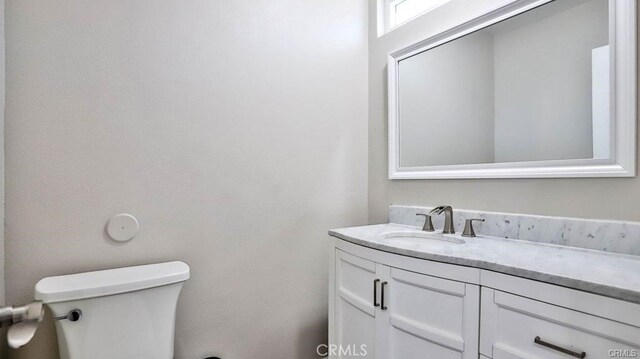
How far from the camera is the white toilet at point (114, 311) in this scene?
3.10 feet

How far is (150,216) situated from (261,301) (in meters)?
0.67

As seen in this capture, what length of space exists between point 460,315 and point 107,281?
116 centimetres

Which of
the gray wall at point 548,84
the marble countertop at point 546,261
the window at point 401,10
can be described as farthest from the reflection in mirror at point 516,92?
the marble countertop at point 546,261

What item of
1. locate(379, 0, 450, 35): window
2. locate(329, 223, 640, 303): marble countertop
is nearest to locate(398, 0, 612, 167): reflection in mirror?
locate(379, 0, 450, 35): window

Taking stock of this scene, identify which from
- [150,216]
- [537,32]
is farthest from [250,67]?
[537,32]

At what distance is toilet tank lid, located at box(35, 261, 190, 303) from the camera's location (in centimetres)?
93

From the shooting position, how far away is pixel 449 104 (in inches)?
61.6

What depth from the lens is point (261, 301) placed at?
59.7 inches

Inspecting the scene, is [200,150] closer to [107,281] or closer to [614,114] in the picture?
[107,281]

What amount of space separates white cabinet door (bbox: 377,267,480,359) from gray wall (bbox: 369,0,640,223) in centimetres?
57

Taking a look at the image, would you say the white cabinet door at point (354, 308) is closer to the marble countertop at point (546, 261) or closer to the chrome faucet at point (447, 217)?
the marble countertop at point (546, 261)

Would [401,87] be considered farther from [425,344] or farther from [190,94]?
[425,344]

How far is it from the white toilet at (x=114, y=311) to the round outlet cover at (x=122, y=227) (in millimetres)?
128

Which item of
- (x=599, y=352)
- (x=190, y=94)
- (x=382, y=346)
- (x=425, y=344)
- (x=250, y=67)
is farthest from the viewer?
(x=250, y=67)
